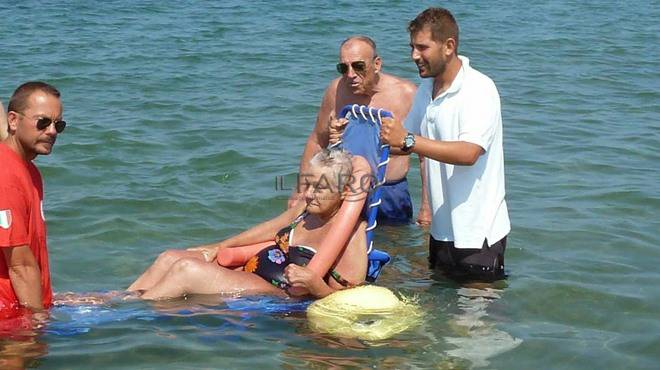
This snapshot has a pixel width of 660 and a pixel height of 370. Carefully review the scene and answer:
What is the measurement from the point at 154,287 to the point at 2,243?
1.32 metres

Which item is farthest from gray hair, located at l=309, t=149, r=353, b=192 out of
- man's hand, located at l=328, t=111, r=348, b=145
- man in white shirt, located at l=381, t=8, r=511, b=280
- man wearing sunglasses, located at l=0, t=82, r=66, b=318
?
man wearing sunglasses, located at l=0, t=82, r=66, b=318

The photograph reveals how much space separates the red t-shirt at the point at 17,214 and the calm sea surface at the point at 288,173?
315 millimetres

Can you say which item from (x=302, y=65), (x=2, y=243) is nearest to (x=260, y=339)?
(x=2, y=243)

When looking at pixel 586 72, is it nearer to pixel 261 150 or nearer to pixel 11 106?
pixel 261 150

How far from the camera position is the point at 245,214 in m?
8.71

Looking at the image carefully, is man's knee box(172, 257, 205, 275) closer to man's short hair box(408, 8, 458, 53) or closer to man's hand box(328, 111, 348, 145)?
man's hand box(328, 111, 348, 145)

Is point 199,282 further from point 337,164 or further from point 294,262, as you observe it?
point 337,164

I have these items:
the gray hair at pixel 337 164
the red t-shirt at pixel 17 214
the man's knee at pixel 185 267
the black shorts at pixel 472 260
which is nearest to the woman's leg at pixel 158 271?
the man's knee at pixel 185 267

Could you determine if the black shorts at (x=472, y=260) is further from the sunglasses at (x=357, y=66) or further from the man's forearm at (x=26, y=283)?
the man's forearm at (x=26, y=283)

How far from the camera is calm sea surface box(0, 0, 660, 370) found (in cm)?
583

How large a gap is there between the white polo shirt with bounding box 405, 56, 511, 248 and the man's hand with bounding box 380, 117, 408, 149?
367 millimetres

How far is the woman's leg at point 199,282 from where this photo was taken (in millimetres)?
6156

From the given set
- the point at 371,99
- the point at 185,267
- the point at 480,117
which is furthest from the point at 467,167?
the point at 185,267

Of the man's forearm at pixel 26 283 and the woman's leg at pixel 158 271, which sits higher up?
the man's forearm at pixel 26 283
